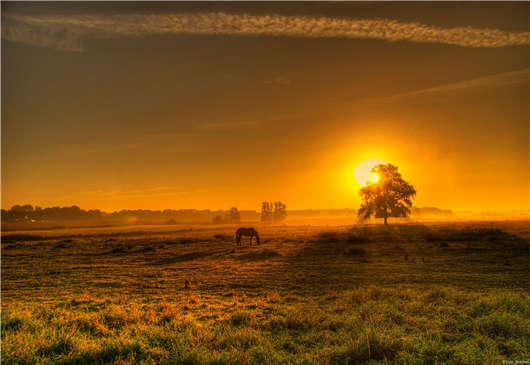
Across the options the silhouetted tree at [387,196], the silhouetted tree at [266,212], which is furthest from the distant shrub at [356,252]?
the silhouetted tree at [266,212]

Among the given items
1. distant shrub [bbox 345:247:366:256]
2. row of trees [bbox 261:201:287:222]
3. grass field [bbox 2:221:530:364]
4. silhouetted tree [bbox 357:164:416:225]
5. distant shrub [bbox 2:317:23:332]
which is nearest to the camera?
grass field [bbox 2:221:530:364]

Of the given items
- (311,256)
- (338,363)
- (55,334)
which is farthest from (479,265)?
(55,334)

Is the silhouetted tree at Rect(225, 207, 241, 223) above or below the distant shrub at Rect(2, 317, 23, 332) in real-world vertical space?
below

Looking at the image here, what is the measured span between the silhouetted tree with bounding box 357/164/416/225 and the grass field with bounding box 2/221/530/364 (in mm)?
46337

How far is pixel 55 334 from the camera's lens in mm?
7352

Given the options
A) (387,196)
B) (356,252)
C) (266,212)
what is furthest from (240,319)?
(266,212)

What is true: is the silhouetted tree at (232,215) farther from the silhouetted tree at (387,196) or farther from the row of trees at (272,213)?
the silhouetted tree at (387,196)

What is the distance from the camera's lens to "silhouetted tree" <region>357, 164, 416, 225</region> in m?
64.6

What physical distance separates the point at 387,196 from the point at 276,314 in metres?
61.8

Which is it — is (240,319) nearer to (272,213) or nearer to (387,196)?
(387,196)

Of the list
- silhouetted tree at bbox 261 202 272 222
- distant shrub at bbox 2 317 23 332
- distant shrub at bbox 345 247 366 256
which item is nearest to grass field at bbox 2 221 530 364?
distant shrub at bbox 2 317 23 332

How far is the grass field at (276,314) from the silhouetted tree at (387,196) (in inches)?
1824

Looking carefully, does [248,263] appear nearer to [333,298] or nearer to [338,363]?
[333,298]

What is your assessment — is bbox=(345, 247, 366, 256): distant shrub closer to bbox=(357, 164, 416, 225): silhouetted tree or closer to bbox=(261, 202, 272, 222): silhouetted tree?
bbox=(357, 164, 416, 225): silhouetted tree
